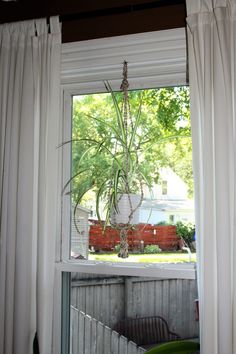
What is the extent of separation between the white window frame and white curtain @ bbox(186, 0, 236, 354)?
16 centimetres

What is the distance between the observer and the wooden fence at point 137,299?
5.80ft

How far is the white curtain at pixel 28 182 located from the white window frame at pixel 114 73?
0.11 metres

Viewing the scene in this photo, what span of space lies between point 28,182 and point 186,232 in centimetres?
78

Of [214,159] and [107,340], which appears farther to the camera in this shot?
[107,340]

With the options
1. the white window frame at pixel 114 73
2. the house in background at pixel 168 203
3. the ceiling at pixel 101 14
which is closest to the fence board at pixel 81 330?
the white window frame at pixel 114 73

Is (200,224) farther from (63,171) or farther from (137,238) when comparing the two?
(63,171)

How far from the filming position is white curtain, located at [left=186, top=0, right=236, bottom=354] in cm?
152

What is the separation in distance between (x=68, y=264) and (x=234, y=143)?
95cm

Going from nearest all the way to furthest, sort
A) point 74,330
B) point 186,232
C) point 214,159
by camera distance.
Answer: point 214,159
point 186,232
point 74,330

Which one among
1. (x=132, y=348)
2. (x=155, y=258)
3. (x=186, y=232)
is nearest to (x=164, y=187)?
(x=186, y=232)

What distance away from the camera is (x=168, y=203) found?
1.83 metres

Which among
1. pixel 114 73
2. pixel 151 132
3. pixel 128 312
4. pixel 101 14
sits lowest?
pixel 128 312

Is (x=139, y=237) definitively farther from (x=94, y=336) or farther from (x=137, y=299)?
(x=94, y=336)

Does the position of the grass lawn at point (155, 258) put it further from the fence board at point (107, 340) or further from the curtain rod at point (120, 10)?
the curtain rod at point (120, 10)
